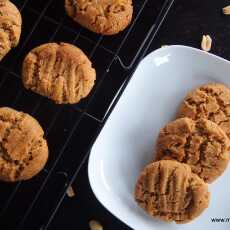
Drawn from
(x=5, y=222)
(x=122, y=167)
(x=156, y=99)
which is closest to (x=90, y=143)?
(x=122, y=167)

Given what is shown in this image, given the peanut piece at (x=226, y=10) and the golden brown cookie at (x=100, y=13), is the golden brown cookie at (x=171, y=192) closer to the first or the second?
the golden brown cookie at (x=100, y=13)

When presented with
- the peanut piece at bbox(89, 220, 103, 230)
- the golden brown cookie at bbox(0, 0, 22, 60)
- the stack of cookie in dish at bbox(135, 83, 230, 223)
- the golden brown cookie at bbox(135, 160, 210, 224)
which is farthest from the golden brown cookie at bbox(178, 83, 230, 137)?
the golden brown cookie at bbox(0, 0, 22, 60)

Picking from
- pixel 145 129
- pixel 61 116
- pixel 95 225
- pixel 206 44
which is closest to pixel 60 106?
pixel 61 116

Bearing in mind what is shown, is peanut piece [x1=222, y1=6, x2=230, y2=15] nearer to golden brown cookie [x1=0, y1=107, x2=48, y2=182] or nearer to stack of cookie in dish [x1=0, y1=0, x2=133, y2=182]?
stack of cookie in dish [x1=0, y1=0, x2=133, y2=182]

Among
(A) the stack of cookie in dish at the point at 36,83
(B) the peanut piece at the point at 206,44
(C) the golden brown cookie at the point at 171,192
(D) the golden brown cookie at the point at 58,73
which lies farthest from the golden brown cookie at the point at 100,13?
(C) the golden brown cookie at the point at 171,192

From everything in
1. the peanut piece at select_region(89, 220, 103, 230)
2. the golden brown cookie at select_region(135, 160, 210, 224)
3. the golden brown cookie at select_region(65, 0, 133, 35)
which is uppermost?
the golden brown cookie at select_region(65, 0, 133, 35)

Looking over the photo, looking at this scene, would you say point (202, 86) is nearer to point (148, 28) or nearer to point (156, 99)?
point (156, 99)
